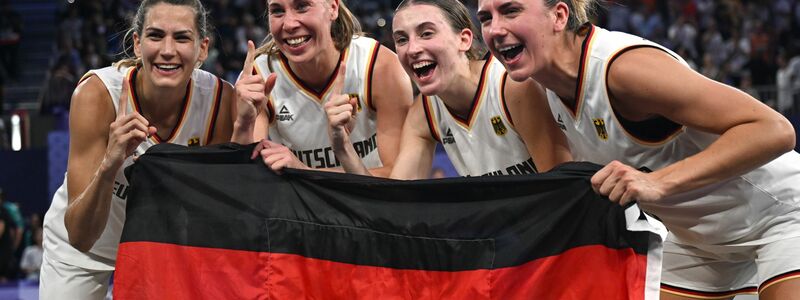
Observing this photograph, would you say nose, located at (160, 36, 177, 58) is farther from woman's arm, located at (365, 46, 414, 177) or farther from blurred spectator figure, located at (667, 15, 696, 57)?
blurred spectator figure, located at (667, 15, 696, 57)

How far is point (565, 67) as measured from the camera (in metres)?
3.87

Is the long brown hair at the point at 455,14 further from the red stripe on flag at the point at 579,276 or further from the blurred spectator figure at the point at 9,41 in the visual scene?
the blurred spectator figure at the point at 9,41

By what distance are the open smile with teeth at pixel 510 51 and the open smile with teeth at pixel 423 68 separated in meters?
0.62

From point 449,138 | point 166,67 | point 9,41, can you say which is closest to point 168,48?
point 166,67

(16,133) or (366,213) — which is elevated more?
(16,133)

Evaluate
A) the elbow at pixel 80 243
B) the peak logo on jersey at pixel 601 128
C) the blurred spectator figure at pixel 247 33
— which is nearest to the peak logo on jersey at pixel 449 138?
the peak logo on jersey at pixel 601 128

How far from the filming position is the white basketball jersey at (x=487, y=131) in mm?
4527

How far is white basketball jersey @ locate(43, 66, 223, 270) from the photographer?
4.58 meters

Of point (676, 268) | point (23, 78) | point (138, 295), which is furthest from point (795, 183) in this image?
point (23, 78)

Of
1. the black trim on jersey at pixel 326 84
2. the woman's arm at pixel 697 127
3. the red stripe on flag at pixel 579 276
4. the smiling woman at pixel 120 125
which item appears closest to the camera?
the woman's arm at pixel 697 127

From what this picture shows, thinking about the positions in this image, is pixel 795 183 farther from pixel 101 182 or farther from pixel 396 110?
pixel 101 182

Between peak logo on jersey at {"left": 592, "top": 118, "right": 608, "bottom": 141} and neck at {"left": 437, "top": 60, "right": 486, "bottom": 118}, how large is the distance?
845mm

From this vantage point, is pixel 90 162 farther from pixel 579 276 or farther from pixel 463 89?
pixel 579 276

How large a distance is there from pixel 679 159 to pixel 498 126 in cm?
91
